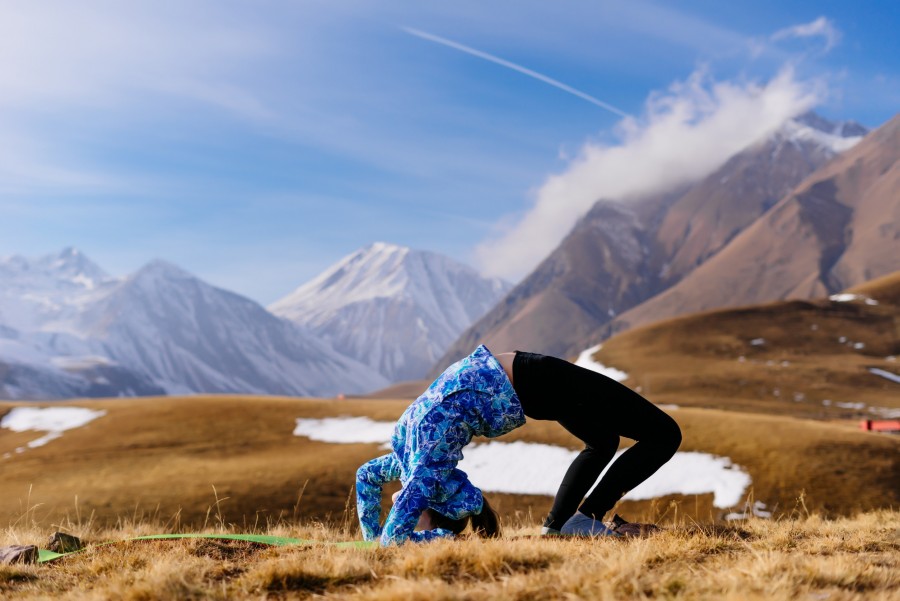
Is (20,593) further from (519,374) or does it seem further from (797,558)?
(797,558)

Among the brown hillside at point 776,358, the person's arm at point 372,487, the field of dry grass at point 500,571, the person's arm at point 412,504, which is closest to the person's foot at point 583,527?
the field of dry grass at point 500,571

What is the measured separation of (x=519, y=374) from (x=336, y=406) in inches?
2466

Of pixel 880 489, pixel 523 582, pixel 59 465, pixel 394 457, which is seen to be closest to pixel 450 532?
pixel 394 457

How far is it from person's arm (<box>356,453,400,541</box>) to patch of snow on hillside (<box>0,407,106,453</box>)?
61.2 metres

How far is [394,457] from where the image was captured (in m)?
7.57

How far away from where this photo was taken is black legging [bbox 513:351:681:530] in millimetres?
6848

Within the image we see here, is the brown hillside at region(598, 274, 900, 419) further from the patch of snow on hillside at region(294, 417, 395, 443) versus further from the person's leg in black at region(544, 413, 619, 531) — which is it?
the person's leg in black at region(544, 413, 619, 531)

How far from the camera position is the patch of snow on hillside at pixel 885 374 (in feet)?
349

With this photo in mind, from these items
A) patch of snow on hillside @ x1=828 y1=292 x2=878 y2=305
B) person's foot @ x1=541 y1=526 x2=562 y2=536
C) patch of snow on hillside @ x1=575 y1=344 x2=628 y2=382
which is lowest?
person's foot @ x1=541 y1=526 x2=562 y2=536

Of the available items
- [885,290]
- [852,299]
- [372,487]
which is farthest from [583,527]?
[885,290]

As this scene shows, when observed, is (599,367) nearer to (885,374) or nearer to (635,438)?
(885,374)

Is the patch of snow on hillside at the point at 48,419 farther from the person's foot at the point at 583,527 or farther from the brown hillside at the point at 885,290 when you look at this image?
the brown hillside at the point at 885,290

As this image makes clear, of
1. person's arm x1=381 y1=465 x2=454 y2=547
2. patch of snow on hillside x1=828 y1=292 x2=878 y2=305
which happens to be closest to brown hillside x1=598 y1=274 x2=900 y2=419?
patch of snow on hillside x1=828 y1=292 x2=878 y2=305

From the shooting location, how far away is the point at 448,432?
22.0 ft
